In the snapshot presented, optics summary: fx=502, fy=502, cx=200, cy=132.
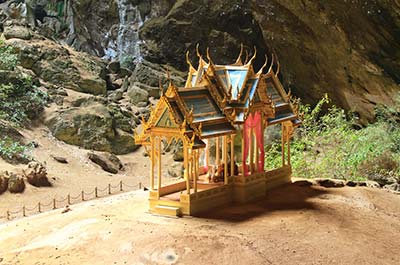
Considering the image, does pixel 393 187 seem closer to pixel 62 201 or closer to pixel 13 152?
pixel 62 201

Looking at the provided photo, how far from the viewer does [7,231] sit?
45.6 ft

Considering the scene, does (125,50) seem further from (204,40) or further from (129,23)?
(204,40)

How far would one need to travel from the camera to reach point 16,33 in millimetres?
40812

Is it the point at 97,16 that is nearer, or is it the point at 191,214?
the point at 191,214

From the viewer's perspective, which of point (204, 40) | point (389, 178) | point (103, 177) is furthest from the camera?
point (204, 40)

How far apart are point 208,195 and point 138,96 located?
27590mm

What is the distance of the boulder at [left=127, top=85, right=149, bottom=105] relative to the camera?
1615 inches

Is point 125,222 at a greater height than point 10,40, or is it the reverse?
point 10,40

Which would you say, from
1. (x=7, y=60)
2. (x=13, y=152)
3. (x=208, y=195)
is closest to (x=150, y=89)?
(x=7, y=60)

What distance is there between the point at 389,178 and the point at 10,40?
31156 millimetres

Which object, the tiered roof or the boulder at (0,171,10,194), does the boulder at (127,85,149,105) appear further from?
the tiered roof

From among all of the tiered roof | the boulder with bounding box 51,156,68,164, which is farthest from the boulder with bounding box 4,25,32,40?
the tiered roof

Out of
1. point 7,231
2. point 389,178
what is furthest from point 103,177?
point 389,178

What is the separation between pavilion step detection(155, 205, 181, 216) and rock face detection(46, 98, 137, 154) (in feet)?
59.0
